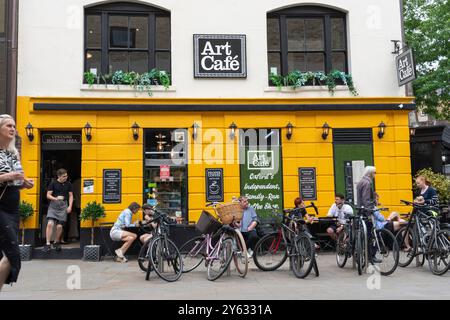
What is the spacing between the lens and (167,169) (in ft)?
38.5

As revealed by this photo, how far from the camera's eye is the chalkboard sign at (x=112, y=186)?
1134 centimetres

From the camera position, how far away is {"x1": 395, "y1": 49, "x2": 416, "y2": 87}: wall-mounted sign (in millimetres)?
11414

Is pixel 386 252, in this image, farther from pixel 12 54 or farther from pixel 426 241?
pixel 12 54

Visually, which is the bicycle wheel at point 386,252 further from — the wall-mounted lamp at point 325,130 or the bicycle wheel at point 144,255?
the wall-mounted lamp at point 325,130

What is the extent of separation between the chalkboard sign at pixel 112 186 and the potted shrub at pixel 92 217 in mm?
371

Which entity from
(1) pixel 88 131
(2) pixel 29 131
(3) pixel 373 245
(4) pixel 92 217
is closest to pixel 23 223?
(4) pixel 92 217

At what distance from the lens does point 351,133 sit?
39.7ft

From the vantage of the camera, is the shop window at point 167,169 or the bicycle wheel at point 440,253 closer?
the bicycle wheel at point 440,253

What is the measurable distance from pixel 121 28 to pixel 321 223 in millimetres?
7414

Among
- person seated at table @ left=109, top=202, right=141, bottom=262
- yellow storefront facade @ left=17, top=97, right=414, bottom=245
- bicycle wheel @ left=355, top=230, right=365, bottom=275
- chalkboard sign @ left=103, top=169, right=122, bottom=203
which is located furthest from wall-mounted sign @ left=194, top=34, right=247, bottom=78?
bicycle wheel @ left=355, top=230, right=365, bottom=275

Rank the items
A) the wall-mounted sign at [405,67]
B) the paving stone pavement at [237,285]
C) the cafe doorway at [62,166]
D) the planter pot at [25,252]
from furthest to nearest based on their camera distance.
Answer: the cafe doorway at [62,166]
the wall-mounted sign at [405,67]
the planter pot at [25,252]
the paving stone pavement at [237,285]

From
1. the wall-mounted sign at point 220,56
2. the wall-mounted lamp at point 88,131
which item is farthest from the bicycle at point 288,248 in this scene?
the wall-mounted lamp at point 88,131

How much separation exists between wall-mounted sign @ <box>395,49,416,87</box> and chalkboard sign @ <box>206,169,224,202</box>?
17.8ft

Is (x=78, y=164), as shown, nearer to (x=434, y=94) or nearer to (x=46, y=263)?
(x=46, y=263)
